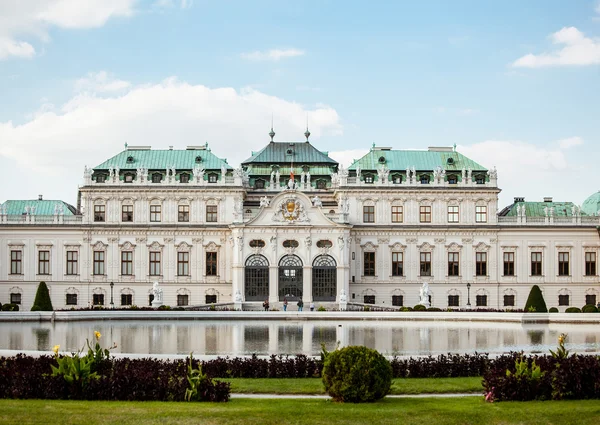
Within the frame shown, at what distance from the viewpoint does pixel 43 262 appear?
3093 inches

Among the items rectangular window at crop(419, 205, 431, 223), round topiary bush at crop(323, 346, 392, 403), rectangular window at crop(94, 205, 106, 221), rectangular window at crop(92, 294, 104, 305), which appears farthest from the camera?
rectangular window at crop(419, 205, 431, 223)

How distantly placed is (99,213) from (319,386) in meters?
58.6

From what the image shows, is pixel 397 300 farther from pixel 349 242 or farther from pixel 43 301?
pixel 43 301

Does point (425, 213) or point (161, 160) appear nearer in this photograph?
point (425, 213)

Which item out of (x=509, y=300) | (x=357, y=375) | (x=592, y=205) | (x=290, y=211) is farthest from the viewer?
(x=592, y=205)

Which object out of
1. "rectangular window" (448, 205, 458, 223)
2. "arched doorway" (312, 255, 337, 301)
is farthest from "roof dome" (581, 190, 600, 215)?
"arched doorway" (312, 255, 337, 301)

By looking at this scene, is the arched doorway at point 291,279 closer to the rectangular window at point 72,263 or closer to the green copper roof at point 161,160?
the green copper roof at point 161,160

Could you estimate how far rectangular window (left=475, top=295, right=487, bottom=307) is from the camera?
7875 cm

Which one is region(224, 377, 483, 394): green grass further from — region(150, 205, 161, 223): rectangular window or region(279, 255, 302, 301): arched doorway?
region(150, 205, 161, 223): rectangular window

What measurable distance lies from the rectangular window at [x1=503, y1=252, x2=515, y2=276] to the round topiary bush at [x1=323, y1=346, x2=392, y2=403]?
200 ft

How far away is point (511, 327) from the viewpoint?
52.8m

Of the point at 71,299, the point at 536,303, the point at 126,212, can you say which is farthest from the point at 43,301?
the point at 536,303

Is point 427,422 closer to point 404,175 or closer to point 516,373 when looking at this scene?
point 516,373

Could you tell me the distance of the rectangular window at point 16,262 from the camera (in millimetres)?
78375
